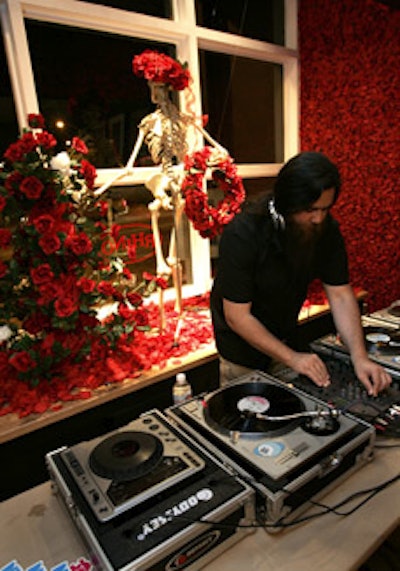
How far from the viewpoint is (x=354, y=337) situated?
1303mm

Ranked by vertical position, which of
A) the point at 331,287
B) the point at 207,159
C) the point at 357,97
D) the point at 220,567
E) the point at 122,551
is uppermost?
the point at 357,97

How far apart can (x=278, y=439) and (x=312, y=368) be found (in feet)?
1.11

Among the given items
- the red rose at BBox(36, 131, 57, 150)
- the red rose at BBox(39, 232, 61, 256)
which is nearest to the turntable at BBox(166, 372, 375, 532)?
the red rose at BBox(39, 232, 61, 256)

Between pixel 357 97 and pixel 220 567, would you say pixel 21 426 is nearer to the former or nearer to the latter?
pixel 220 567

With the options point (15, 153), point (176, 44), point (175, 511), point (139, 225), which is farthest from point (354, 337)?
point (176, 44)

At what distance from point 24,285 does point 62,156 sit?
1.71 feet

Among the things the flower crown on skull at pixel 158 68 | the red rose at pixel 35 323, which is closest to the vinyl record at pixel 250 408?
the red rose at pixel 35 323

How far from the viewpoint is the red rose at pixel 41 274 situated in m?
1.40

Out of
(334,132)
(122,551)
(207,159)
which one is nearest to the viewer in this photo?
(122,551)

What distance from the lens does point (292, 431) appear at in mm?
876

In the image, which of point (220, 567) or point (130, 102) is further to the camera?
point (130, 102)

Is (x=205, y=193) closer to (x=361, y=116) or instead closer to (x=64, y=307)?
(x=64, y=307)

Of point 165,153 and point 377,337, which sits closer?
point 377,337

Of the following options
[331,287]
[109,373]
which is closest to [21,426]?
[109,373]
